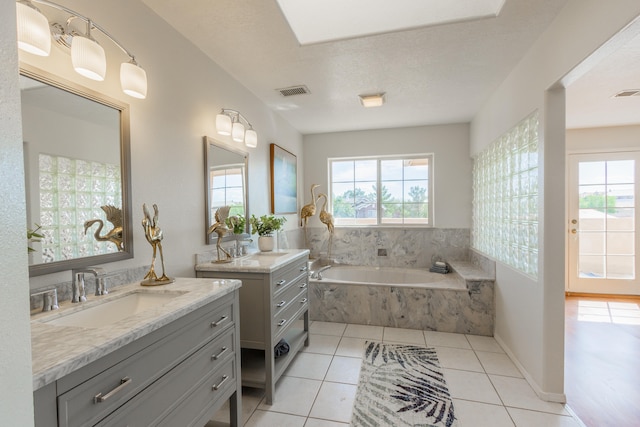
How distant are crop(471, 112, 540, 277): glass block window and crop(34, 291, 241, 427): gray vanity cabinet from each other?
2.11m

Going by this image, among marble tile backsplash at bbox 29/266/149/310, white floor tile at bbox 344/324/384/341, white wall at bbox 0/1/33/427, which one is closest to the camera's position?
white wall at bbox 0/1/33/427

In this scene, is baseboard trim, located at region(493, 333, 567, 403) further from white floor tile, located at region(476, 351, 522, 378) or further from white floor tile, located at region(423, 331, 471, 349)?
white floor tile, located at region(423, 331, 471, 349)

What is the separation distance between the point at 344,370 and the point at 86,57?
2477mm

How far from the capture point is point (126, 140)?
1488 millimetres

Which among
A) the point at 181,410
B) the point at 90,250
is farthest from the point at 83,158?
the point at 181,410

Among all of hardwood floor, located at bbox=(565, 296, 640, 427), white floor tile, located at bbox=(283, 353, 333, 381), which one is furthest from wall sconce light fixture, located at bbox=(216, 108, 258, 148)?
hardwood floor, located at bbox=(565, 296, 640, 427)

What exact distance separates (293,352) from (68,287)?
1626mm

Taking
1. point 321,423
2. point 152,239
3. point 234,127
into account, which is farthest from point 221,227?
point 321,423

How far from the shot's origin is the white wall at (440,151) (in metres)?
3.89

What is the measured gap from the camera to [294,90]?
9.02ft

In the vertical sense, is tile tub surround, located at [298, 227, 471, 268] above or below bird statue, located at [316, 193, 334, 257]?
below

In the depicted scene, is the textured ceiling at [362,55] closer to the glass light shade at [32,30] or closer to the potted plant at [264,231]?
the glass light shade at [32,30]

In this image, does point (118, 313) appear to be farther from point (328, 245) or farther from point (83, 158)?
point (328, 245)

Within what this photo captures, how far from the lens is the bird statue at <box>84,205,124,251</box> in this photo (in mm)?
1364
